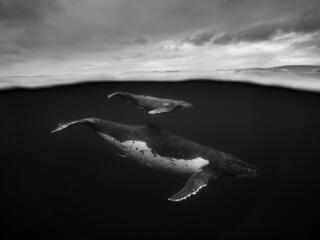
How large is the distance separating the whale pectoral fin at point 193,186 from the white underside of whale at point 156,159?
527mm

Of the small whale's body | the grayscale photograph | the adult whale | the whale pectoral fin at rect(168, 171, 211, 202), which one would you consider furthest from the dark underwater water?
the small whale's body

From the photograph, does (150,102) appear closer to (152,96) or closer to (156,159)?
(156,159)

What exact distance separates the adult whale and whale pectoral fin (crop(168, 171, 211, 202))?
0.15 metres

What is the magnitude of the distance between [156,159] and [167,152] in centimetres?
50

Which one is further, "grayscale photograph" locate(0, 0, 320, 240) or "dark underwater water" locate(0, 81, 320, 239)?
"dark underwater water" locate(0, 81, 320, 239)

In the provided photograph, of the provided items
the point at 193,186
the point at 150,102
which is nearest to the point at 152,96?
the point at 150,102

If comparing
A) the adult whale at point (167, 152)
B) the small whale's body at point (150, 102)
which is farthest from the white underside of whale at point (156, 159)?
the small whale's body at point (150, 102)

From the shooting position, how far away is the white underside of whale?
893 centimetres

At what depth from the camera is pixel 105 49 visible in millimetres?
10039

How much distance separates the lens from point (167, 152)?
29.1 ft

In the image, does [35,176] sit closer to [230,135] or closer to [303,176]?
[303,176]

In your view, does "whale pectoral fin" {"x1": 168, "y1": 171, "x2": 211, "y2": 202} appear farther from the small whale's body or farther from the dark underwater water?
the dark underwater water

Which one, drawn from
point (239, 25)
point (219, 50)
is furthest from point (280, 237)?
point (239, 25)

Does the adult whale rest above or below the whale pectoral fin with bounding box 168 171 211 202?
above
